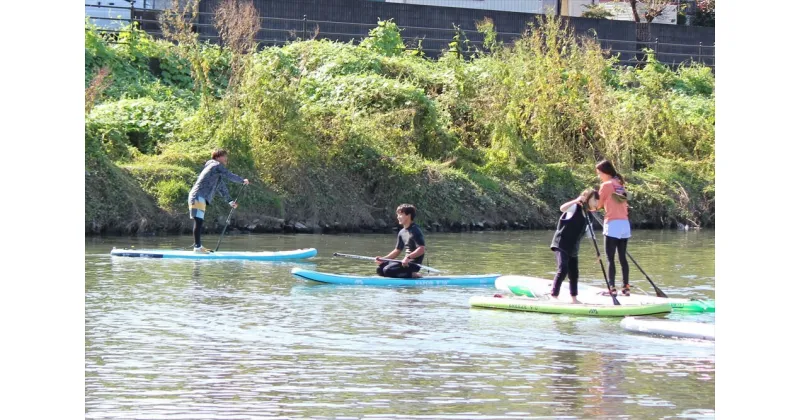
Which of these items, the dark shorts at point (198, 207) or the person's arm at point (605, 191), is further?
the dark shorts at point (198, 207)

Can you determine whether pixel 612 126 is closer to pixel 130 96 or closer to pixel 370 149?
pixel 370 149

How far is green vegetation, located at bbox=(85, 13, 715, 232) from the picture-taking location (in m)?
26.5

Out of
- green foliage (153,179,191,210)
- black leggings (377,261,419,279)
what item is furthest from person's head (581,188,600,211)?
green foliage (153,179,191,210)

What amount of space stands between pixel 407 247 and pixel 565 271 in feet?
10.3

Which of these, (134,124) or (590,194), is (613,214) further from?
(134,124)

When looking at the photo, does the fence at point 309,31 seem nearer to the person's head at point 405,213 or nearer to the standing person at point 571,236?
the person's head at point 405,213

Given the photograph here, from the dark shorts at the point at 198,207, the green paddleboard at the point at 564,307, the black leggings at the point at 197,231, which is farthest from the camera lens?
the dark shorts at the point at 198,207

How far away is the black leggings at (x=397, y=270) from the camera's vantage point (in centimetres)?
1664

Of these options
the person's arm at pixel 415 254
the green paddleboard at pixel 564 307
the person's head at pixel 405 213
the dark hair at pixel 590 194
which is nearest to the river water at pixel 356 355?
the green paddleboard at pixel 564 307

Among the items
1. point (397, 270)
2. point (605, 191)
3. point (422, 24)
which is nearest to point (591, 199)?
point (605, 191)

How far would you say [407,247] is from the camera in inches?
651

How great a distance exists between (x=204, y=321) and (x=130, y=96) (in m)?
17.6

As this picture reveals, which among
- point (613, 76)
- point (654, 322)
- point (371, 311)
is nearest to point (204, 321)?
point (371, 311)

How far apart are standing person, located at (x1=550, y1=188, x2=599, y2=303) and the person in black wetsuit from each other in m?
2.75
